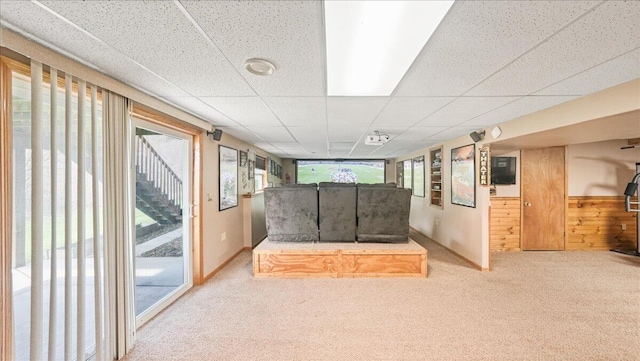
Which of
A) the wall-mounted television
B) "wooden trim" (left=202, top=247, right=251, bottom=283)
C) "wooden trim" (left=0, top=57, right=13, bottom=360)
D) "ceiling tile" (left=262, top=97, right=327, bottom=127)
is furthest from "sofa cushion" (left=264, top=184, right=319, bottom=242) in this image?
the wall-mounted television

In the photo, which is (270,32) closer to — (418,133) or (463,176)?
(418,133)

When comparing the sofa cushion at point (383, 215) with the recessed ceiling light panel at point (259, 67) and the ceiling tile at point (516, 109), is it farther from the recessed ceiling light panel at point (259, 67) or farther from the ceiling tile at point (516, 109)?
the recessed ceiling light panel at point (259, 67)

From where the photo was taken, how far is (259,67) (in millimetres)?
1497

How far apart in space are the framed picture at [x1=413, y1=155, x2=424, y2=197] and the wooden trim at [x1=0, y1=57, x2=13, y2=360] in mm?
6173

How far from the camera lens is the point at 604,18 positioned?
41.4 inches

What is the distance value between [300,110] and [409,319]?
2480 mm

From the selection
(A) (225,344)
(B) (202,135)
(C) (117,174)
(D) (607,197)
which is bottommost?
(A) (225,344)

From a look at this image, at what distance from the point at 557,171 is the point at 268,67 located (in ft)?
19.2

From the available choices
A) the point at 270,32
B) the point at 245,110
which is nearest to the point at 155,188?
the point at 245,110

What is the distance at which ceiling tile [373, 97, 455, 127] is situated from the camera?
2.16 meters

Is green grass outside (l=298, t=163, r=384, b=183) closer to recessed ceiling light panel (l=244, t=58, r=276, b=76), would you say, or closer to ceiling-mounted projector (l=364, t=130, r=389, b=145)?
ceiling-mounted projector (l=364, t=130, r=389, b=145)

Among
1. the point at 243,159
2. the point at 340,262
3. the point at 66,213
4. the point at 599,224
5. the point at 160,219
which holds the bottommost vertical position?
the point at 340,262

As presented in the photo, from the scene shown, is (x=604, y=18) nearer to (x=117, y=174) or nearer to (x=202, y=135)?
(x=117, y=174)

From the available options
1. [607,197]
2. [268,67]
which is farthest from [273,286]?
[607,197]
